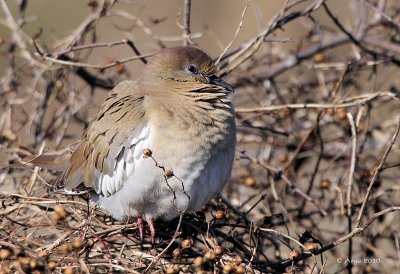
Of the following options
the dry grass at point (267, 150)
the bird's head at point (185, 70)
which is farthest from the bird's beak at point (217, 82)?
the dry grass at point (267, 150)

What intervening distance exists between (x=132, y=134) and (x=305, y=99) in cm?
205

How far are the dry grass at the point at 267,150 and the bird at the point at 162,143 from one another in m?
0.15

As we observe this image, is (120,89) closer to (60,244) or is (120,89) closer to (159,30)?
(60,244)

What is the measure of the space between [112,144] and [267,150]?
5.16 ft

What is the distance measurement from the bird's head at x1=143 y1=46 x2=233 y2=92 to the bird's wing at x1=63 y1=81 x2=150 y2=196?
18cm

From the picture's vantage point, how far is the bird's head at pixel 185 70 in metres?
4.50

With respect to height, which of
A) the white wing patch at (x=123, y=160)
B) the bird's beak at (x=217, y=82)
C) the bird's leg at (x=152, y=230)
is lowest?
the bird's leg at (x=152, y=230)

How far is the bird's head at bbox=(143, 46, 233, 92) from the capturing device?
4504 mm

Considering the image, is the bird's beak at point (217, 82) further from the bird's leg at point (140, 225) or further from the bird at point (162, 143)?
the bird's leg at point (140, 225)

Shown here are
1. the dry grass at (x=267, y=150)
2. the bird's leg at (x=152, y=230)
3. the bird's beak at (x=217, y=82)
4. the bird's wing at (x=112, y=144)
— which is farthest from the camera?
the bird's beak at (x=217, y=82)

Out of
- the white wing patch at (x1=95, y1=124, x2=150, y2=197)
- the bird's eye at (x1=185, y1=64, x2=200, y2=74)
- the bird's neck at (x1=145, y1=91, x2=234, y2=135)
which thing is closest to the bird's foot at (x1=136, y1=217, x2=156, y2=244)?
the white wing patch at (x1=95, y1=124, x2=150, y2=197)

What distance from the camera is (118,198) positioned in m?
4.27

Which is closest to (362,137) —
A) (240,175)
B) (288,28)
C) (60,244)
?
(240,175)

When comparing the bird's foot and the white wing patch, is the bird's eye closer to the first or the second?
the white wing patch
